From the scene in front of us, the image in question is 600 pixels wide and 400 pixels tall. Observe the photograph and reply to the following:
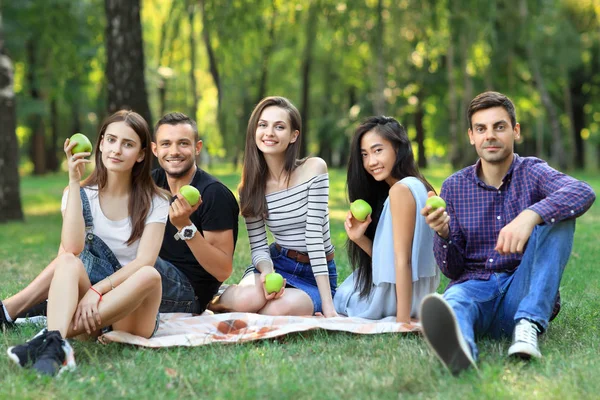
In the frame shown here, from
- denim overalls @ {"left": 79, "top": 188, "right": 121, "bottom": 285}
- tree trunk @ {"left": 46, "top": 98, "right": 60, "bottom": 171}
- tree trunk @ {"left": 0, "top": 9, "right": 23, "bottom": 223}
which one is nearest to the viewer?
denim overalls @ {"left": 79, "top": 188, "right": 121, "bottom": 285}

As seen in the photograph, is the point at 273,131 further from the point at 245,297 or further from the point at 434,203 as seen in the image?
the point at 434,203

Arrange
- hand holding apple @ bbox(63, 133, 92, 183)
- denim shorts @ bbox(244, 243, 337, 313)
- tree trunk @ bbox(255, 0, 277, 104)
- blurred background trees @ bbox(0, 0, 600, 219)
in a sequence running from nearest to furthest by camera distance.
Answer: hand holding apple @ bbox(63, 133, 92, 183), denim shorts @ bbox(244, 243, 337, 313), blurred background trees @ bbox(0, 0, 600, 219), tree trunk @ bbox(255, 0, 277, 104)

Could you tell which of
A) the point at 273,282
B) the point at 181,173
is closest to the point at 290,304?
the point at 273,282

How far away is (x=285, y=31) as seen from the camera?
26609mm

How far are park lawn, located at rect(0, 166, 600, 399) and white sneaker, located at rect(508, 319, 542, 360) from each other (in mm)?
60

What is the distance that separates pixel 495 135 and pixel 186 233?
76.9 inches

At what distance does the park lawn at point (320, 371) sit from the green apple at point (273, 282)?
1.88 ft

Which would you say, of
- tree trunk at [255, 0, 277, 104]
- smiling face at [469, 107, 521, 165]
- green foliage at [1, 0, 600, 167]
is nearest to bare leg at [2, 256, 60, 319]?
smiling face at [469, 107, 521, 165]

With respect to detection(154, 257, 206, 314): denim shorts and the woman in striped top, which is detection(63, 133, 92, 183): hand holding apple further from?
the woman in striped top

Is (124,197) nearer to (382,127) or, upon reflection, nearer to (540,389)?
(382,127)

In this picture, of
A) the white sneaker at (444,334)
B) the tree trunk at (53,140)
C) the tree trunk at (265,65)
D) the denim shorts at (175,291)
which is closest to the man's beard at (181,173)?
the denim shorts at (175,291)

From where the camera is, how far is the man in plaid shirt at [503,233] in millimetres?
4066

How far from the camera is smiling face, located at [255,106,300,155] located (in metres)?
5.36

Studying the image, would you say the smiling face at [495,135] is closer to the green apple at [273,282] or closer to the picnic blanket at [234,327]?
the picnic blanket at [234,327]
